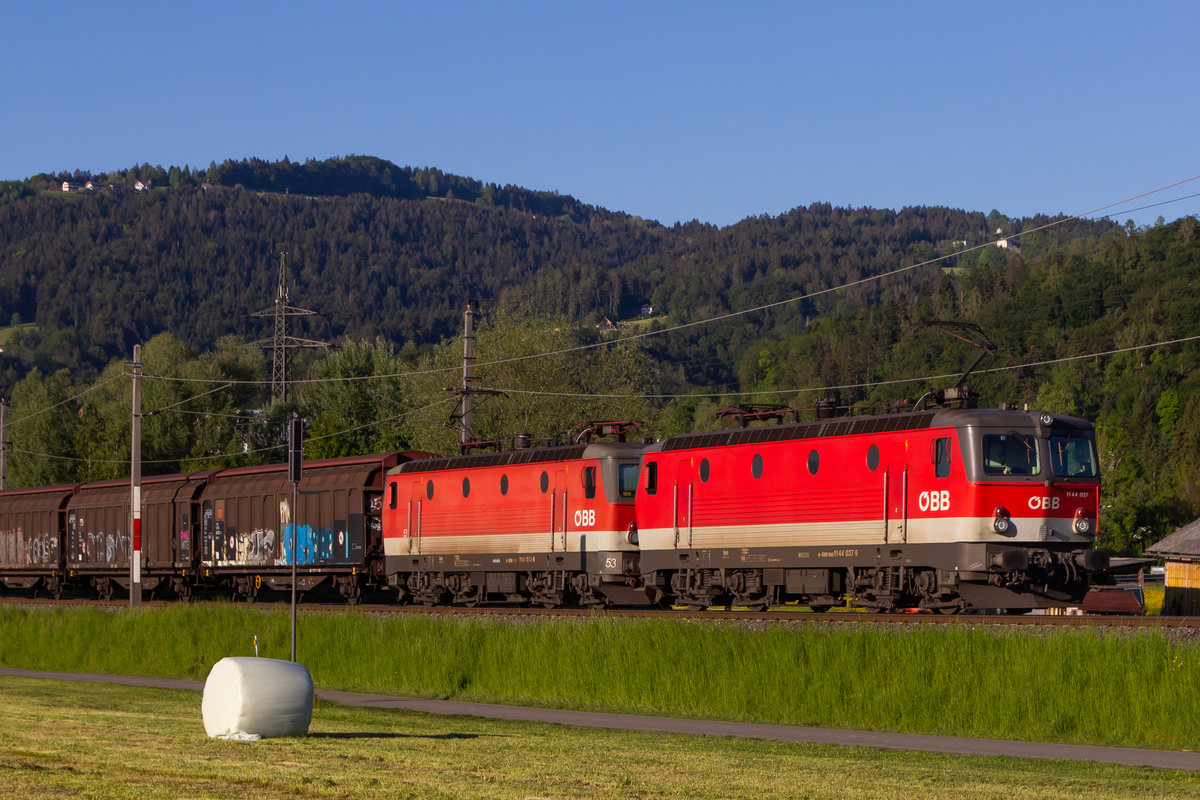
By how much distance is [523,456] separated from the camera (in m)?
37.2

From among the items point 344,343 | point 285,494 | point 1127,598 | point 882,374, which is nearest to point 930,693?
point 1127,598

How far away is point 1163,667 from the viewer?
1955cm

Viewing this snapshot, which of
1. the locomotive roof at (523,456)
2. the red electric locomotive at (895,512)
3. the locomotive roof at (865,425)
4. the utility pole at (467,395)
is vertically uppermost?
the utility pole at (467,395)

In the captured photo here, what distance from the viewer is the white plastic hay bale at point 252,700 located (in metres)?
16.6

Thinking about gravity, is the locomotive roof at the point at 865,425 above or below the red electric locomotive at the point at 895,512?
above

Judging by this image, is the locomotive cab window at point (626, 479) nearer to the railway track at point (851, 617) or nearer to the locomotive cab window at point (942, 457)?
the railway track at point (851, 617)

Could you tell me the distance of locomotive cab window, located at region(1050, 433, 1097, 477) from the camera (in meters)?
27.4

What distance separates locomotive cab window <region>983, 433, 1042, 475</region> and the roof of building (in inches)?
838

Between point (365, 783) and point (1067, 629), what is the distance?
40.3 feet

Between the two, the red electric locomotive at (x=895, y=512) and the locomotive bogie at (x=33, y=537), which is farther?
the locomotive bogie at (x=33, y=537)

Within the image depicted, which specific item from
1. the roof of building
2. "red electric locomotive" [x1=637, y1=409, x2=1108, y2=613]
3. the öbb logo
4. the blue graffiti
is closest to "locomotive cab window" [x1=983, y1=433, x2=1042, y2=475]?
"red electric locomotive" [x1=637, y1=409, x2=1108, y2=613]

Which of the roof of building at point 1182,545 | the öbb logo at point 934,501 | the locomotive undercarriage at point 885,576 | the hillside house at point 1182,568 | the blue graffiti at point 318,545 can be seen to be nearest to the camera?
the locomotive undercarriage at point 885,576

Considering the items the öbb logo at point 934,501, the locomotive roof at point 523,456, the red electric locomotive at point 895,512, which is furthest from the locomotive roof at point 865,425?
the locomotive roof at point 523,456

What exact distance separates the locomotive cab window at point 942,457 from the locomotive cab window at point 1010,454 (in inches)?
28.1
